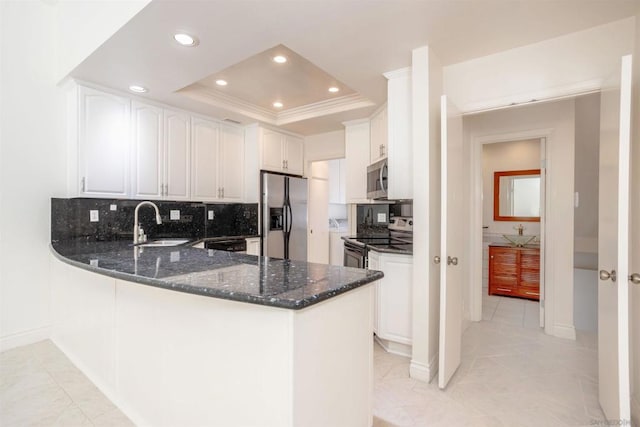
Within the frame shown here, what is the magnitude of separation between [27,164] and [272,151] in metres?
2.55

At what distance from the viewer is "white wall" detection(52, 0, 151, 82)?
1.92 metres

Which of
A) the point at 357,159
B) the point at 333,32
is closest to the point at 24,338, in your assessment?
the point at 333,32

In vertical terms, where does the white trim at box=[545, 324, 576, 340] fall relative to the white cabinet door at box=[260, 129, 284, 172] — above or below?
below

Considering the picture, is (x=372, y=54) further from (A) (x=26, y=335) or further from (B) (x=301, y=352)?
(A) (x=26, y=335)

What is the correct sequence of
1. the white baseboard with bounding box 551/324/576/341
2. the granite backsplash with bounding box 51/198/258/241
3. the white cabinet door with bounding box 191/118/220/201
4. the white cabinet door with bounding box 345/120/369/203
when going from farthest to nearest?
the white cabinet door with bounding box 345/120/369/203
the white cabinet door with bounding box 191/118/220/201
the white baseboard with bounding box 551/324/576/341
the granite backsplash with bounding box 51/198/258/241

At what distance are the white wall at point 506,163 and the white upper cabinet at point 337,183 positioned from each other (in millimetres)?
2570

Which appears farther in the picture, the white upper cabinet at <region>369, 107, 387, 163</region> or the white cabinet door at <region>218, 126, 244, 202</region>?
the white cabinet door at <region>218, 126, 244, 202</region>

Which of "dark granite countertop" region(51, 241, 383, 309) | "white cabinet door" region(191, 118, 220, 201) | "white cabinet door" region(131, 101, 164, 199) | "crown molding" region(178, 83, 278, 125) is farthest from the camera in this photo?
"white cabinet door" region(191, 118, 220, 201)

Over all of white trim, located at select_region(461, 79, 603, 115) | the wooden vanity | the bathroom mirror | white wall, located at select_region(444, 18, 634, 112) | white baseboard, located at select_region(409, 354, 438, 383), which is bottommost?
white baseboard, located at select_region(409, 354, 438, 383)

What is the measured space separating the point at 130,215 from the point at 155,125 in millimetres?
990

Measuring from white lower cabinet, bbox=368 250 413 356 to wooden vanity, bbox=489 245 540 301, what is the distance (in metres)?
2.67

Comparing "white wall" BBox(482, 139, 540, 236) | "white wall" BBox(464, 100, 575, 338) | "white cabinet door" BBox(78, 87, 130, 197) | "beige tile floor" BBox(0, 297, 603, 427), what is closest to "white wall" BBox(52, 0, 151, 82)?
"white cabinet door" BBox(78, 87, 130, 197)

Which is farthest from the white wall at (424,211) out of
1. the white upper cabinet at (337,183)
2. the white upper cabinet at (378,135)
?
the white upper cabinet at (337,183)

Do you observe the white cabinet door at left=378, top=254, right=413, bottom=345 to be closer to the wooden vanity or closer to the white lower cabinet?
the white lower cabinet
